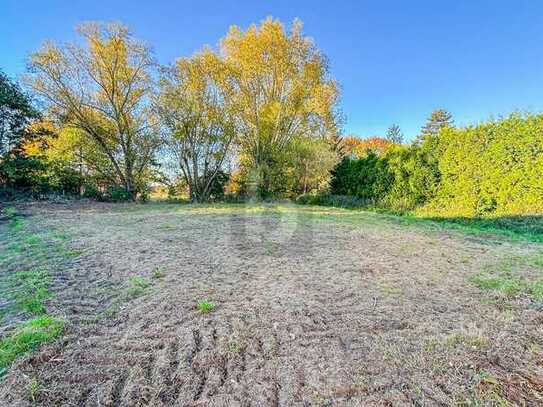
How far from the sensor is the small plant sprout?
2.14m

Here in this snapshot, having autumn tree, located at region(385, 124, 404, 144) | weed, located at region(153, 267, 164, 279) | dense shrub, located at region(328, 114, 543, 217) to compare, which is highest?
autumn tree, located at region(385, 124, 404, 144)

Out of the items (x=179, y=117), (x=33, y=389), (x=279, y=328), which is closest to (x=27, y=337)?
(x=33, y=389)

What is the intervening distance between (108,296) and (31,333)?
64 cm

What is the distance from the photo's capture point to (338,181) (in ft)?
47.8

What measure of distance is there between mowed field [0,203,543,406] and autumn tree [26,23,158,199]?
937cm

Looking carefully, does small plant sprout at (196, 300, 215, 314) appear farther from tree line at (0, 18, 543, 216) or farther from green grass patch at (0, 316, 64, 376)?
tree line at (0, 18, 543, 216)

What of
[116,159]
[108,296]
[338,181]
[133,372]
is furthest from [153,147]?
[133,372]

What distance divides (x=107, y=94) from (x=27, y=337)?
1284 centimetres

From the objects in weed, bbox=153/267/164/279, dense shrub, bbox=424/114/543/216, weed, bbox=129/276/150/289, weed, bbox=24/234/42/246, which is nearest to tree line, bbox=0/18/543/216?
dense shrub, bbox=424/114/543/216

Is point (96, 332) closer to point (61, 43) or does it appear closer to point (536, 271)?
point (536, 271)

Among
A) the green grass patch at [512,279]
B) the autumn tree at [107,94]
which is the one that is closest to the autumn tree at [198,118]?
the autumn tree at [107,94]

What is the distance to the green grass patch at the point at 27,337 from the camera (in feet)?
5.02

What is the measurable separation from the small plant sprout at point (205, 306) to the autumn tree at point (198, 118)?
38.4ft

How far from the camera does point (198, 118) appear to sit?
1269 cm
